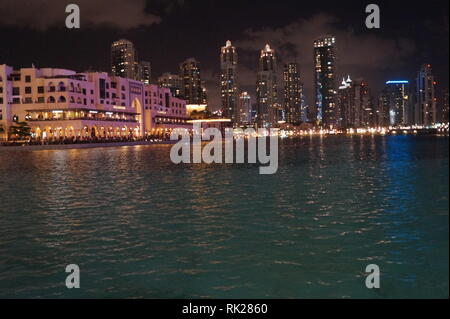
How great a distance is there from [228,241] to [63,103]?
119919 millimetres

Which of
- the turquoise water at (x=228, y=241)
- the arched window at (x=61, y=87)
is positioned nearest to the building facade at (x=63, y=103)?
the arched window at (x=61, y=87)

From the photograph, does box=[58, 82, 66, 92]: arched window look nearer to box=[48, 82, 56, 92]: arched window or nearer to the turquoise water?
box=[48, 82, 56, 92]: arched window

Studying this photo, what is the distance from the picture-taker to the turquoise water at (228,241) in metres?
12.2

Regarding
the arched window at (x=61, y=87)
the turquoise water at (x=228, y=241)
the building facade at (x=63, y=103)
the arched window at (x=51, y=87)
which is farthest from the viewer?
the arched window at (x=61, y=87)

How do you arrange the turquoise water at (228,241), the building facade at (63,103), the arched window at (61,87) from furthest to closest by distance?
the arched window at (61,87)
the building facade at (63,103)
the turquoise water at (228,241)

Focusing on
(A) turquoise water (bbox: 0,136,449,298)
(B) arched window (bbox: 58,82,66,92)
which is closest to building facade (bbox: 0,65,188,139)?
(B) arched window (bbox: 58,82,66,92)

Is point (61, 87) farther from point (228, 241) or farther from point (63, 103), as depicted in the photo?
point (228, 241)

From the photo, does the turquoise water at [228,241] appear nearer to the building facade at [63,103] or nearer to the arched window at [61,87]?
the building facade at [63,103]

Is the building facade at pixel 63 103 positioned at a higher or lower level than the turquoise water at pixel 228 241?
higher

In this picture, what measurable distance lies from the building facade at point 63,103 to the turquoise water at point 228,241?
334ft

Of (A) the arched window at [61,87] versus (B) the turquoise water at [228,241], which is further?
(A) the arched window at [61,87]

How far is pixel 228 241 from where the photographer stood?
16.8 meters

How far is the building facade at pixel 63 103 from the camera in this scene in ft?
409

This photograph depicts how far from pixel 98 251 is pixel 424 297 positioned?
9650 mm
